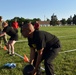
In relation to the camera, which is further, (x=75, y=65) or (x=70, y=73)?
(x=75, y=65)

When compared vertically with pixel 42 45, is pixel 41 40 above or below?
above

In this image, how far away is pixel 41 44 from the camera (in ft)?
16.2

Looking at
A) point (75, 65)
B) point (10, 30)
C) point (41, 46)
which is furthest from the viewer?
point (10, 30)

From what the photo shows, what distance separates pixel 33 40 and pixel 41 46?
0.86 feet

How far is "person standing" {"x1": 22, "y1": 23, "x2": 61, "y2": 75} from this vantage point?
4.92m

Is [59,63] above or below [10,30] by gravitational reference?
below

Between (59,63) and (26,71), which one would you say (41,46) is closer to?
(26,71)

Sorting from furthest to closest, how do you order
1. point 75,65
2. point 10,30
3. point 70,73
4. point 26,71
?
point 10,30, point 75,65, point 70,73, point 26,71

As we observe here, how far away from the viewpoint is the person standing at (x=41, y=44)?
4.92 m

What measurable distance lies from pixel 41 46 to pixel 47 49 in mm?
667

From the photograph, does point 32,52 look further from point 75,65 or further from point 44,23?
point 44,23

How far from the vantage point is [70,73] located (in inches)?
275

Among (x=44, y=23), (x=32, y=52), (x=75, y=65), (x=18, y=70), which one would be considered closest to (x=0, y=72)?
(x=18, y=70)

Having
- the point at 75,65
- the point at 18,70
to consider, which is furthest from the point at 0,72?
the point at 75,65
